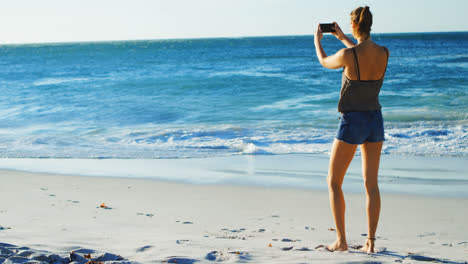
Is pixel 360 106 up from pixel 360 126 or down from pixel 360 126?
up

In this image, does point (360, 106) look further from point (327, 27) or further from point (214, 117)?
point (214, 117)

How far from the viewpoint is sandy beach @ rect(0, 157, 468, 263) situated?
10.9ft

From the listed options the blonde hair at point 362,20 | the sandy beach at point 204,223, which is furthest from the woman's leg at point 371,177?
the blonde hair at point 362,20

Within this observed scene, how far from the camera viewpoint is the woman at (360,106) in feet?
9.79

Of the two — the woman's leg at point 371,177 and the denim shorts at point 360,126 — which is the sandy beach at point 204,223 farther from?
the denim shorts at point 360,126

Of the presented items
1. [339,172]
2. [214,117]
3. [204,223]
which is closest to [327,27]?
[339,172]

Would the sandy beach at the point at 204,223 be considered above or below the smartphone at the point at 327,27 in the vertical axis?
below

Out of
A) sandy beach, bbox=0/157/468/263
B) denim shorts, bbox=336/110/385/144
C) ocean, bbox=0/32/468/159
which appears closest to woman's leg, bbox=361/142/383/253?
denim shorts, bbox=336/110/385/144

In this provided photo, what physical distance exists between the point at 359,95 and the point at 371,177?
0.60 metres

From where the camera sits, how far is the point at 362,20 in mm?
2982

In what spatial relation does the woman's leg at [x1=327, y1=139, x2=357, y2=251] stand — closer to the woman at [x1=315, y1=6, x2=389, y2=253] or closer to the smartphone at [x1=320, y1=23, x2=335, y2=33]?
the woman at [x1=315, y1=6, x2=389, y2=253]

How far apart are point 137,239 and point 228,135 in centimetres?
727

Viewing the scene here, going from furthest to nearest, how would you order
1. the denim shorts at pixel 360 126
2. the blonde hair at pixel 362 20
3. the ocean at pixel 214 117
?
the ocean at pixel 214 117 < the denim shorts at pixel 360 126 < the blonde hair at pixel 362 20

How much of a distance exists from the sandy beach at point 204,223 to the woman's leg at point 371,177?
8.1 inches
